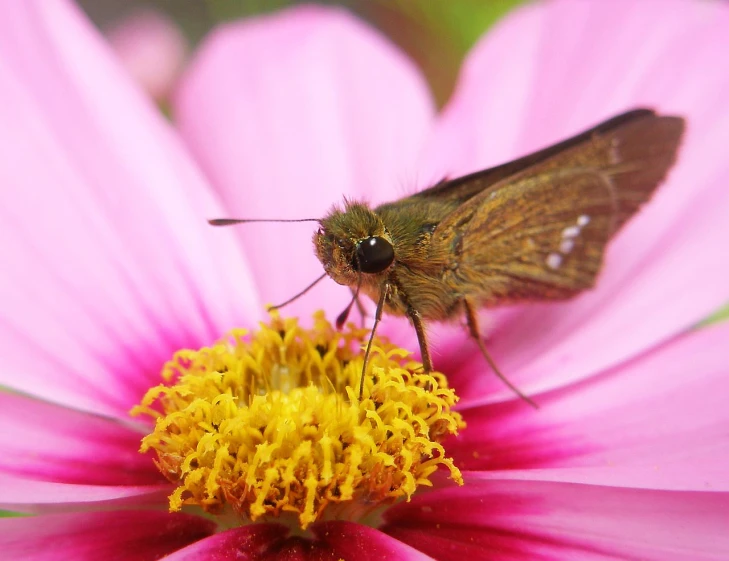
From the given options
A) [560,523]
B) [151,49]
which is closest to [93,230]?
[560,523]

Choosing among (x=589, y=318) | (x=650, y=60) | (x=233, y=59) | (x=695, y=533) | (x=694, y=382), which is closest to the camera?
(x=695, y=533)

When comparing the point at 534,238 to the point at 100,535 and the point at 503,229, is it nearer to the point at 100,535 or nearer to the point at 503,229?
the point at 503,229

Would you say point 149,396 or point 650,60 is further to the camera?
point 650,60

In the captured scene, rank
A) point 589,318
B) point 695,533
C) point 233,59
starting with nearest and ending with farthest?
1. point 695,533
2. point 589,318
3. point 233,59

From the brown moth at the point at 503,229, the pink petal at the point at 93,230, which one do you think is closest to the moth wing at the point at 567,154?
the brown moth at the point at 503,229

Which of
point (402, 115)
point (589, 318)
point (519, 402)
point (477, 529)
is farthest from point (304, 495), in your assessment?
point (402, 115)

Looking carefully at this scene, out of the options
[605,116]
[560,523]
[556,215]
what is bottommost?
[560,523]

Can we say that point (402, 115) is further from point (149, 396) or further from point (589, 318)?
point (149, 396)

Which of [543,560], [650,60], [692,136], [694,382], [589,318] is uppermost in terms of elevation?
[650,60]

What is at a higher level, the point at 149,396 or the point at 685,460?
the point at 149,396
